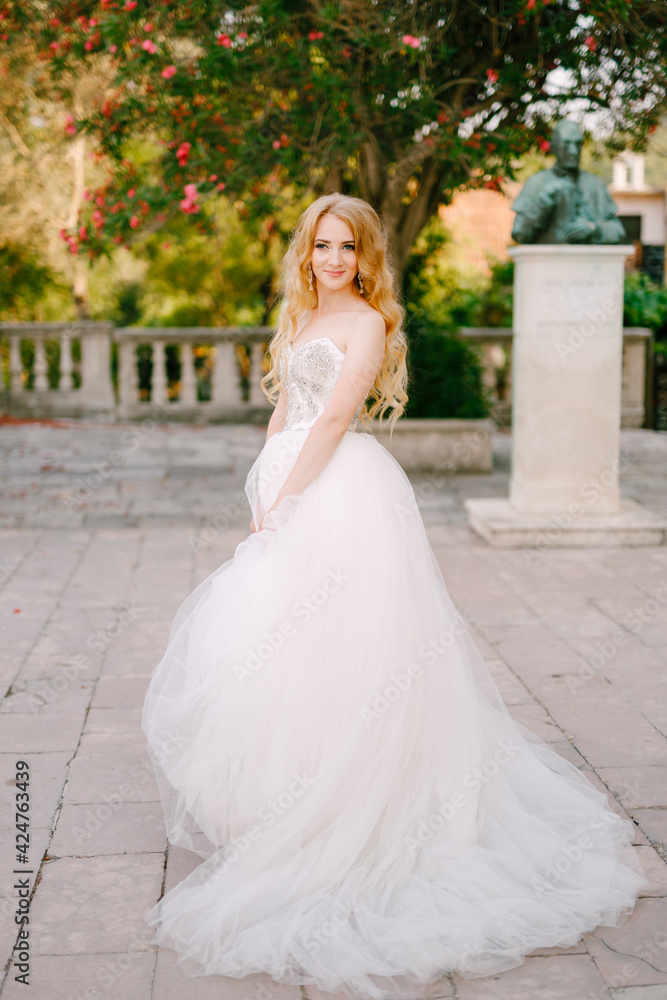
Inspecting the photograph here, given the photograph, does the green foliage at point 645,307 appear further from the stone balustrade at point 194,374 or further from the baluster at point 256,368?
the stone balustrade at point 194,374

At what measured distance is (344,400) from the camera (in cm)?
275

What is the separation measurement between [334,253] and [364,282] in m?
0.13

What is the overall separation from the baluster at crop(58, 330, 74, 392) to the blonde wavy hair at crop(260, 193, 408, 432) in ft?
34.1

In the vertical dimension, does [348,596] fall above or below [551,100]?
below

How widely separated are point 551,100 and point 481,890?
6919mm

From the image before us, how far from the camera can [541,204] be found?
256 inches

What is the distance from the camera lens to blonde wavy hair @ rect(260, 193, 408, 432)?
2.83 metres

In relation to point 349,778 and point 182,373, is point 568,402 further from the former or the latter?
point 182,373

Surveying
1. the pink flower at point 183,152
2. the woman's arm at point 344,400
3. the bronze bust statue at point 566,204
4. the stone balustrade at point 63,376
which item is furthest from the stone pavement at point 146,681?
the stone balustrade at point 63,376

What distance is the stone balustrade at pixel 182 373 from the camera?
12406mm

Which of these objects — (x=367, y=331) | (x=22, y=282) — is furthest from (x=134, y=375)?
(x=367, y=331)

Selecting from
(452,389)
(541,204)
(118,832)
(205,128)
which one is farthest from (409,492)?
(452,389)

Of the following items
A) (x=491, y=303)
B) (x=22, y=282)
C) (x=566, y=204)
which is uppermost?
(x=22, y=282)

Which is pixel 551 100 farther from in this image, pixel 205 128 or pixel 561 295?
pixel 205 128
